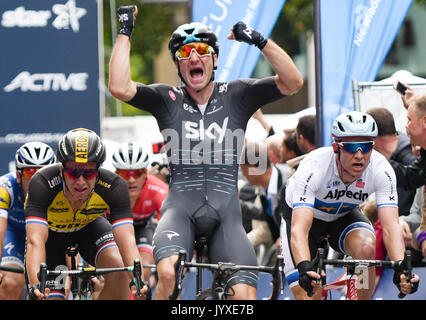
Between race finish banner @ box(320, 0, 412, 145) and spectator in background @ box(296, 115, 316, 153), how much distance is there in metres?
0.51

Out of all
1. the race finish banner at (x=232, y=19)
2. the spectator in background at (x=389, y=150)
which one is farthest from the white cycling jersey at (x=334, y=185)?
the race finish banner at (x=232, y=19)

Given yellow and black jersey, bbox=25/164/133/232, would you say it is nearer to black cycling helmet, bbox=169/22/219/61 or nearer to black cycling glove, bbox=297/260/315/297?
black cycling helmet, bbox=169/22/219/61

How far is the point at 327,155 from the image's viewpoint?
7621 mm

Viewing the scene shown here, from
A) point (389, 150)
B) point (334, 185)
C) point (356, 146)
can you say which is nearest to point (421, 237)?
point (389, 150)

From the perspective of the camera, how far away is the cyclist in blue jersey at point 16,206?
361 inches

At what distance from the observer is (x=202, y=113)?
7281mm

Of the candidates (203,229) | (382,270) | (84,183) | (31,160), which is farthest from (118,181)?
(382,270)

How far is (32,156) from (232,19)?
10.6ft

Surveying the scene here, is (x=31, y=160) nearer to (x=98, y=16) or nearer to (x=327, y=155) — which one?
(x=98, y=16)

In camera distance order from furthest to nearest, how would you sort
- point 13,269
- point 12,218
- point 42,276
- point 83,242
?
point 12,218 → point 83,242 → point 13,269 → point 42,276

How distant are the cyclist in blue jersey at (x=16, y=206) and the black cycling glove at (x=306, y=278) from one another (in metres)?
3.55

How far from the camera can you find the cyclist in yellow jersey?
732 cm

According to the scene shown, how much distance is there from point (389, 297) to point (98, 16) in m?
5.04

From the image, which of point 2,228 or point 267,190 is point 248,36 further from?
point 267,190
